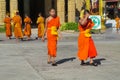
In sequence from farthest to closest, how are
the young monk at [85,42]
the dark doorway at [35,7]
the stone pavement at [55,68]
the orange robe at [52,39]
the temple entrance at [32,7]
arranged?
the dark doorway at [35,7] < the temple entrance at [32,7] < the orange robe at [52,39] < the young monk at [85,42] < the stone pavement at [55,68]

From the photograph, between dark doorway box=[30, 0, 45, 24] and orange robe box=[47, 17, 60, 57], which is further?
dark doorway box=[30, 0, 45, 24]

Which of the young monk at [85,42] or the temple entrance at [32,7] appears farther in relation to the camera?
the temple entrance at [32,7]

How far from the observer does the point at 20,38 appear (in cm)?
2716

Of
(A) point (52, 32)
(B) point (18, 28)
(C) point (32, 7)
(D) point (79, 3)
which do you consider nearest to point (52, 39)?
(A) point (52, 32)

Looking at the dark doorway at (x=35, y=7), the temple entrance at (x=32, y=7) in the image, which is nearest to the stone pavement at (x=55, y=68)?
the temple entrance at (x=32, y=7)

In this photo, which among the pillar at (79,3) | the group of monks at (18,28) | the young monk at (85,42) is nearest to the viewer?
the young monk at (85,42)

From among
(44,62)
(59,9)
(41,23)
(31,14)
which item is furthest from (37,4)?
(44,62)

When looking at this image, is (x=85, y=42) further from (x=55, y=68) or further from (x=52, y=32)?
(x=55, y=68)

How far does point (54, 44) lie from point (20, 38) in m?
12.9

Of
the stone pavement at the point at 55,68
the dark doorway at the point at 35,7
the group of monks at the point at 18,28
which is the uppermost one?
the dark doorway at the point at 35,7

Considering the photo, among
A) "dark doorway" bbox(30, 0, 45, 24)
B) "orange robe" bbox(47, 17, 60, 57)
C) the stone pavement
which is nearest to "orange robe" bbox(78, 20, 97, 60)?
the stone pavement

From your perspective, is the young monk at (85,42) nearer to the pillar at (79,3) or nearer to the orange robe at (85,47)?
the orange robe at (85,47)

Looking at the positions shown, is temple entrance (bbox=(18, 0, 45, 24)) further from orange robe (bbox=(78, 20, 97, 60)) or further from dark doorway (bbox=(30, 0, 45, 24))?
orange robe (bbox=(78, 20, 97, 60))

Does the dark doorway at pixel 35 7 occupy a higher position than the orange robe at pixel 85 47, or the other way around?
the dark doorway at pixel 35 7
